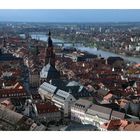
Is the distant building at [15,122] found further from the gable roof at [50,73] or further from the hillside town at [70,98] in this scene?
the gable roof at [50,73]

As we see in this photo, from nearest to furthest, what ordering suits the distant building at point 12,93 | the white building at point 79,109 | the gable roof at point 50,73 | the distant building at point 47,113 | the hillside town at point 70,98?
the hillside town at point 70,98 → the distant building at point 47,113 → the white building at point 79,109 → the distant building at point 12,93 → the gable roof at point 50,73

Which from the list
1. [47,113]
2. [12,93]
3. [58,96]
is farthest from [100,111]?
[12,93]

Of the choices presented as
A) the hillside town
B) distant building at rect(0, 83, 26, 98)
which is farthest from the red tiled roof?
distant building at rect(0, 83, 26, 98)

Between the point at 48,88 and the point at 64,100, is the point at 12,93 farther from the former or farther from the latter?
the point at 64,100

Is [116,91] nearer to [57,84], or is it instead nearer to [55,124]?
[57,84]

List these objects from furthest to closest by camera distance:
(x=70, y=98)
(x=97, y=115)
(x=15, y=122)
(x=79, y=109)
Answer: (x=70, y=98) < (x=79, y=109) < (x=97, y=115) < (x=15, y=122)

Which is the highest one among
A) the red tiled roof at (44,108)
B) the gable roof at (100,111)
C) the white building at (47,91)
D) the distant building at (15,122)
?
the distant building at (15,122)

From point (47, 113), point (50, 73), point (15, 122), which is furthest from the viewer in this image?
point (50, 73)

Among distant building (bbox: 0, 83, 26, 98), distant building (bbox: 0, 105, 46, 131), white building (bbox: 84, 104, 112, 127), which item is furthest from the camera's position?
distant building (bbox: 0, 83, 26, 98)

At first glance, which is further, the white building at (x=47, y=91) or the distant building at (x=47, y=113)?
the white building at (x=47, y=91)

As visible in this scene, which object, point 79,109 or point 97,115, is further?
point 79,109

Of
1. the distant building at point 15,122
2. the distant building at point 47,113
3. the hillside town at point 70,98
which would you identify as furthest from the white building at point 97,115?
the distant building at point 15,122

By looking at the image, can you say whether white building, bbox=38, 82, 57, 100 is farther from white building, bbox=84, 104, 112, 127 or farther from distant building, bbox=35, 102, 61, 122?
white building, bbox=84, 104, 112, 127
